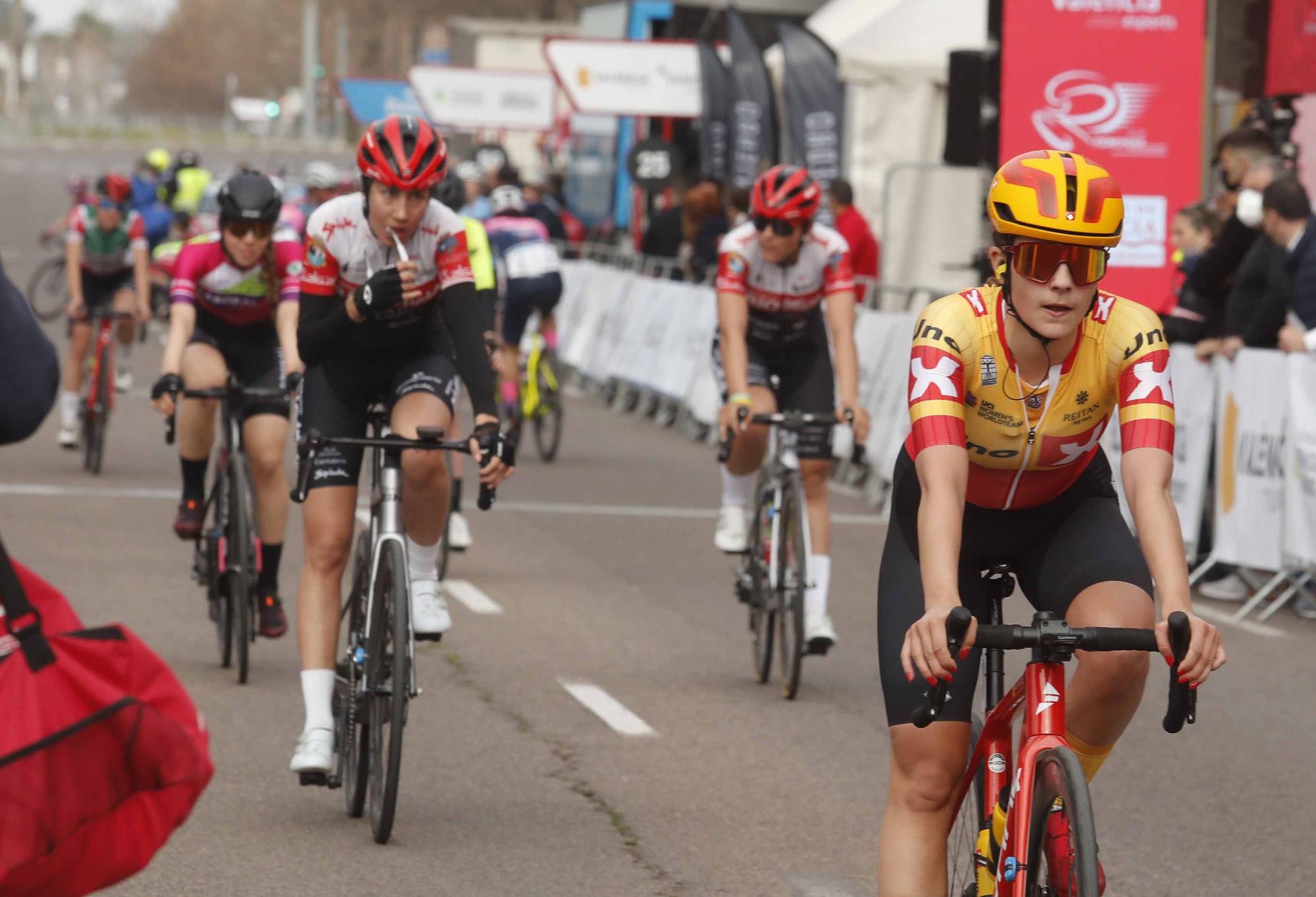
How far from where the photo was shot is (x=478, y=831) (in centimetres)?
658

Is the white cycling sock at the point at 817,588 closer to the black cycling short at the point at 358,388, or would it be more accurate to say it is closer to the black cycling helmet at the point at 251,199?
the black cycling short at the point at 358,388

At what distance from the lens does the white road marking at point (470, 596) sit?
10852mm

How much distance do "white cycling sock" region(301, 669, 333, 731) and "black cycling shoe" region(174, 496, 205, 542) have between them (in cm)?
303

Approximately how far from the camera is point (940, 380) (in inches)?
174

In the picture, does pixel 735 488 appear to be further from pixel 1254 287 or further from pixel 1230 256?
pixel 1230 256

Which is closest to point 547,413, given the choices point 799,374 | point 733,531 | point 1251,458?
point 1251,458

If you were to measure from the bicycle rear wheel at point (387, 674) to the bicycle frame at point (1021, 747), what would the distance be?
2065 millimetres

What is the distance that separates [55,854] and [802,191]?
19.8 ft

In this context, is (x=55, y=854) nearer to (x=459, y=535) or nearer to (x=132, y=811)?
(x=132, y=811)

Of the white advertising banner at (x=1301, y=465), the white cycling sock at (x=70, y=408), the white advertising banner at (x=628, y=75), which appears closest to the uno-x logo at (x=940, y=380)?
the white advertising banner at (x=1301, y=465)

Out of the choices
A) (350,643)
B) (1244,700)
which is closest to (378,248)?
(350,643)

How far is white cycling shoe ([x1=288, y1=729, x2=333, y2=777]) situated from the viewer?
6320 millimetres

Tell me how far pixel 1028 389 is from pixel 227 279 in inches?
210

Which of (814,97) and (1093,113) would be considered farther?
(814,97)
